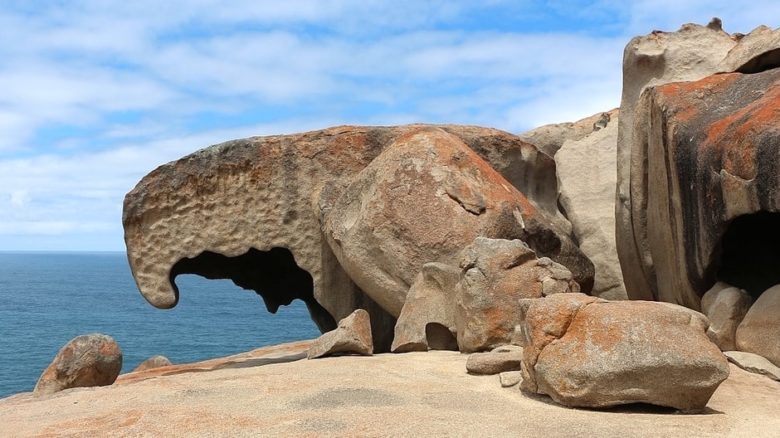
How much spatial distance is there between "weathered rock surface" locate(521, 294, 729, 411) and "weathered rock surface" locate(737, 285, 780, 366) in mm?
1422

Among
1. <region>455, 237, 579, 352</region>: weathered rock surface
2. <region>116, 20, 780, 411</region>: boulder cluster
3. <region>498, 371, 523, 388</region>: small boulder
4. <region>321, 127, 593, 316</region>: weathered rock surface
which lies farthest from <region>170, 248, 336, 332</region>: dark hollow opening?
<region>498, 371, 523, 388</region>: small boulder

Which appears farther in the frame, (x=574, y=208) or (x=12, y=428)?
(x=574, y=208)

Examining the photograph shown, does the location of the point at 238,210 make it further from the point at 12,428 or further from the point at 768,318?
the point at 768,318

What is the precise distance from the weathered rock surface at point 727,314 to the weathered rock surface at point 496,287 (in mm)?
1439

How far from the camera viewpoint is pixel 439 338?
1041 centimetres

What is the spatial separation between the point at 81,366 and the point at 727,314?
753 cm

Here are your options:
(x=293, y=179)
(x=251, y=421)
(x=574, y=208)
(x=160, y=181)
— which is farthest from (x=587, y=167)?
(x=251, y=421)

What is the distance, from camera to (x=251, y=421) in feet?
21.9

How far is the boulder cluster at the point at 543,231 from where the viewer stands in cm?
732

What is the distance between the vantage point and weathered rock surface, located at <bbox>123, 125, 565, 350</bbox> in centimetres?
1365

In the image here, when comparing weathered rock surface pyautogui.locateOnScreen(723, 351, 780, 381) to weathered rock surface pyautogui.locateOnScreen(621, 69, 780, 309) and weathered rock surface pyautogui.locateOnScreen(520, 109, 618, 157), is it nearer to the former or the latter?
weathered rock surface pyautogui.locateOnScreen(621, 69, 780, 309)

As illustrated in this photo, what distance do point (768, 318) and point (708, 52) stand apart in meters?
5.91

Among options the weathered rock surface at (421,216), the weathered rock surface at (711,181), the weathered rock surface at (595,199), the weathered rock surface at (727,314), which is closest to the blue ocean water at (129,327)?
the weathered rock surface at (595,199)

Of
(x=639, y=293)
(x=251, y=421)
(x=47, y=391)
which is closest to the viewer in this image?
(x=251, y=421)
